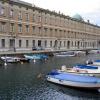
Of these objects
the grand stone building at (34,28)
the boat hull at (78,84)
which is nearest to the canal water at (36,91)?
the boat hull at (78,84)

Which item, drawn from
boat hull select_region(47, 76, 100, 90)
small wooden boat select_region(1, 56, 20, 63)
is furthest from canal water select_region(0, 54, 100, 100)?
small wooden boat select_region(1, 56, 20, 63)

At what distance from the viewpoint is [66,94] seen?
27875mm

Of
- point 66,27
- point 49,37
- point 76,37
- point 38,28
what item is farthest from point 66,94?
point 76,37

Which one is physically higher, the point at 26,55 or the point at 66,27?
the point at 66,27

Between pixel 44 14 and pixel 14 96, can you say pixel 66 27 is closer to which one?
pixel 44 14

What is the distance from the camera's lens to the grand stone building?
65188 millimetres

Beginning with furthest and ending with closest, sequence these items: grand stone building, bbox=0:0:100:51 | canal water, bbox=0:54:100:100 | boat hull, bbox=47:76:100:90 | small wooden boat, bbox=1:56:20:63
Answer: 1. grand stone building, bbox=0:0:100:51
2. small wooden boat, bbox=1:56:20:63
3. boat hull, bbox=47:76:100:90
4. canal water, bbox=0:54:100:100

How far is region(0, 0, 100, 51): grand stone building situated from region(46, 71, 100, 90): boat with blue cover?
3339 cm

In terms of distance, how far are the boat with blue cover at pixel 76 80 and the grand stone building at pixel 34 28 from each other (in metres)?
33.4

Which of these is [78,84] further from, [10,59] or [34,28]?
[34,28]

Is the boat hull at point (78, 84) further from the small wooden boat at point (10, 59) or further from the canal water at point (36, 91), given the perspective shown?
the small wooden boat at point (10, 59)

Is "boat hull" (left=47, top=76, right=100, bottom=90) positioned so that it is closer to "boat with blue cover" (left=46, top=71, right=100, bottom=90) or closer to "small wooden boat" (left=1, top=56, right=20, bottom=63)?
"boat with blue cover" (left=46, top=71, right=100, bottom=90)

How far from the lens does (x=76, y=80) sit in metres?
30.0

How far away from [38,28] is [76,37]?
33955 millimetres
